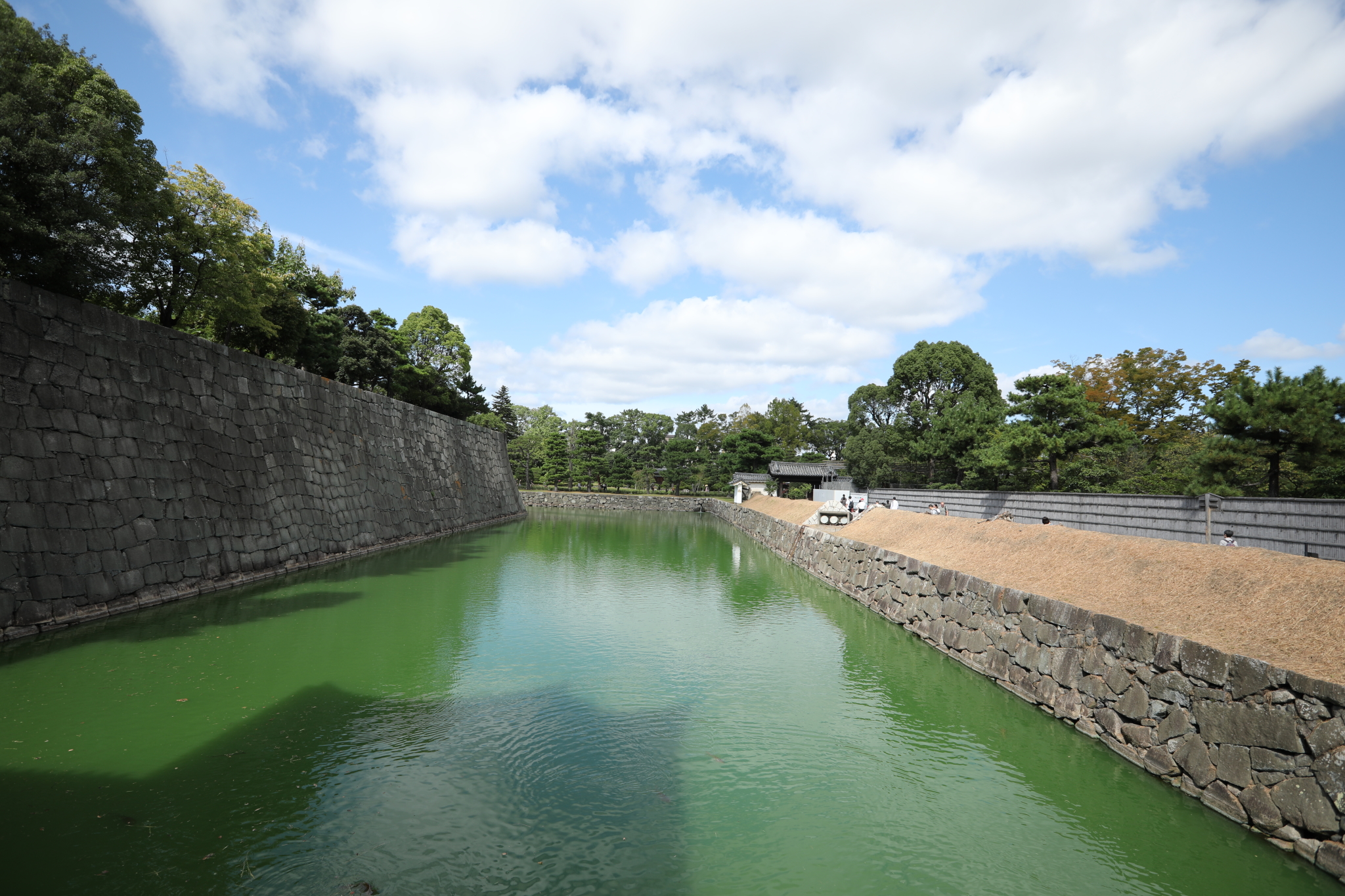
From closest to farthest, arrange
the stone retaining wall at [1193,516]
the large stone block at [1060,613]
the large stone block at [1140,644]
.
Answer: the large stone block at [1140,644] → the large stone block at [1060,613] → the stone retaining wall at [1193,516]

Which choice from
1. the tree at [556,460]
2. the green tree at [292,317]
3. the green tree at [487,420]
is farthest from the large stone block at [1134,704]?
the tree at [556,460]

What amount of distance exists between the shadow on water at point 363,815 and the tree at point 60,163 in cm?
671

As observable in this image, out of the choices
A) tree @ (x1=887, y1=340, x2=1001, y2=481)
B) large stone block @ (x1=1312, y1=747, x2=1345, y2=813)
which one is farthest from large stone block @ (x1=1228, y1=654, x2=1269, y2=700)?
tree @ (x1=887, y1=340, x2=1001, y2=481)

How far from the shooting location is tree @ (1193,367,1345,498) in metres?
10.3

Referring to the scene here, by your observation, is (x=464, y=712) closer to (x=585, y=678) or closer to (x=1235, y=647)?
(x=585, y=678)

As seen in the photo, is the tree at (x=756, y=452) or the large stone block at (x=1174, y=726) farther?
the tree at (x=756, y=452)

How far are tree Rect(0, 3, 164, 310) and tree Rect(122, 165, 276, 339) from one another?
110 centimetres

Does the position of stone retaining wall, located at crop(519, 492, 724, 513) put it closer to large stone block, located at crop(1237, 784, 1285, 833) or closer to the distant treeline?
the distant treeline

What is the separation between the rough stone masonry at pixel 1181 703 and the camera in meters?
3.76

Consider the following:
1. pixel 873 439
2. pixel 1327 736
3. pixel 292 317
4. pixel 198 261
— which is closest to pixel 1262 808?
pixel 1327 736

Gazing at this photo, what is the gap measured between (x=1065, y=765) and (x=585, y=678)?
15.6ft

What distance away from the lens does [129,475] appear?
27.8 ft

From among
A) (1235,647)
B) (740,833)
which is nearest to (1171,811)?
(1235,647)

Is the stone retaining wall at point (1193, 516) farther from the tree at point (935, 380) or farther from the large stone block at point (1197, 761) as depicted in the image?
the tree at point (935, 380)
